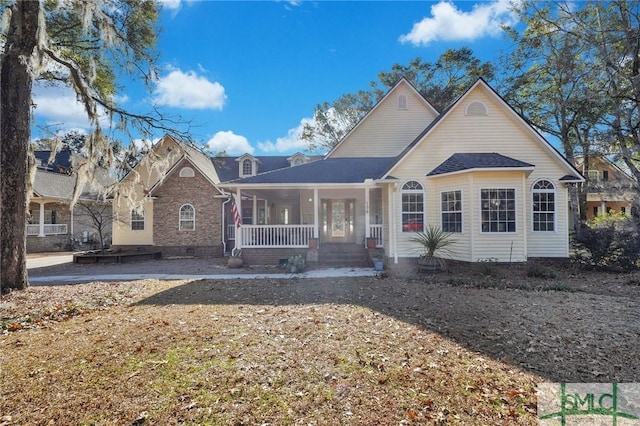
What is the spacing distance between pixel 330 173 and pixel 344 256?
3.79m

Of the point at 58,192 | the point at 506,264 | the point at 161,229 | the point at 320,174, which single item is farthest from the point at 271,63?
the point at 58,192

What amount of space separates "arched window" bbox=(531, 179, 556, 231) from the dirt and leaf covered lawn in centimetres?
447

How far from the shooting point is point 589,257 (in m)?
11.0

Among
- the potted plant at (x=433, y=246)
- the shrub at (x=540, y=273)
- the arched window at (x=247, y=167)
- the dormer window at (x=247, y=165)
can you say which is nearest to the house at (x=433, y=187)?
the potted plant at (x=433, y=246)

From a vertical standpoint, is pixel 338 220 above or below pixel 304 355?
above

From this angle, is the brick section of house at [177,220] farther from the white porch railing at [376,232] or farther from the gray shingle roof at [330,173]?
the white porch railing at [376,232]

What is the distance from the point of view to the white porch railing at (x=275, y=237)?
43.1 feet

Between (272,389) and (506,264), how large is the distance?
1016 cm

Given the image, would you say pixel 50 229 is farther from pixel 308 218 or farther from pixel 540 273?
pixel 540 273

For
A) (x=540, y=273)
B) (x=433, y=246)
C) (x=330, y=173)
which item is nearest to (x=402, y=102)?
(x=330, y=173)

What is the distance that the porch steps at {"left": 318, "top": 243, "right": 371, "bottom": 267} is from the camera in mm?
12703

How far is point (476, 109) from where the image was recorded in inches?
478

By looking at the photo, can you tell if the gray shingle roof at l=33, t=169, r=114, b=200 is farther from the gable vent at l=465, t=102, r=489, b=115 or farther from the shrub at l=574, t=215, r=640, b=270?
the shrub at l=574, t=215, r=640, b=270

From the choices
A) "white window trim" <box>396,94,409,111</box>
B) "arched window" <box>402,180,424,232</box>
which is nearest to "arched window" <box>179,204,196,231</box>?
"arched window" <box>402,180,424,232</box>
